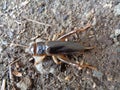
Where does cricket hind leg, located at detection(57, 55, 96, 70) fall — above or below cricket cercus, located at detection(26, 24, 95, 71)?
below

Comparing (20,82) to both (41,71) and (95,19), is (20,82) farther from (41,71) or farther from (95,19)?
(95,19)

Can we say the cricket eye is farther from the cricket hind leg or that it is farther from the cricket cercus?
the cricket hind leg

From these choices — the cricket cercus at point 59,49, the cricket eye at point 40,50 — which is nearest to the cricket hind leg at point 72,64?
the cricket cercus at point 59,49

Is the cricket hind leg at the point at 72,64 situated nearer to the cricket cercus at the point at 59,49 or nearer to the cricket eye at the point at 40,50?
the cricket cercus at the point at 59,49

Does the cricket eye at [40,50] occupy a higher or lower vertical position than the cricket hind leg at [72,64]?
higher

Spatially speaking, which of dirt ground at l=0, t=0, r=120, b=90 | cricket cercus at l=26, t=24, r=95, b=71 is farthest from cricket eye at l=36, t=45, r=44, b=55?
dirt ground at l=0, t=0, r=120, b=90
